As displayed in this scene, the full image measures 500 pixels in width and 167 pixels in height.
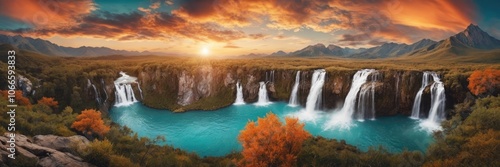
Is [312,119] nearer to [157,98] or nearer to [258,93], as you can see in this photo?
[258,93]

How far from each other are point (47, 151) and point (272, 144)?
20.9 meters

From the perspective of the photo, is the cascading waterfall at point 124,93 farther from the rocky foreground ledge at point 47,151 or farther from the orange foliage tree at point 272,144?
the orange foliage tree at point 272,144

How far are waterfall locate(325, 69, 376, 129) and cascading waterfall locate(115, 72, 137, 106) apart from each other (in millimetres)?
59583

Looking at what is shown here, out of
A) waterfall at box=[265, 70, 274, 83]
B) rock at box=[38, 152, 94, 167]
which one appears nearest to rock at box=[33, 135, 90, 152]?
rock at box=[38, 152, 94, 167]

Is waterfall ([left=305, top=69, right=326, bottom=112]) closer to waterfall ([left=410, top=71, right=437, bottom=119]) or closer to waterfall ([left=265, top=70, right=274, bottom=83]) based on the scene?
waterfall ([left=265, top=70, right=274, bottom=83])

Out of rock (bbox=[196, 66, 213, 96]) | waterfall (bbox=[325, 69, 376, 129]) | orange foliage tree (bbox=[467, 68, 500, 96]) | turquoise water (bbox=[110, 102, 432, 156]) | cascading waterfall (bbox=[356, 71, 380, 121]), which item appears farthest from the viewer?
rock (bbox=[196, 66, 213, 96])

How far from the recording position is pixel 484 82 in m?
47.8

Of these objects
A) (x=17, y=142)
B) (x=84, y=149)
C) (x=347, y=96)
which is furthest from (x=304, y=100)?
(x=17, y=142)

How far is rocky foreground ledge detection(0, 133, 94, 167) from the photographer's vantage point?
17875mm

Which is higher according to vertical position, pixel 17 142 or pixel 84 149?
pixel 17 142

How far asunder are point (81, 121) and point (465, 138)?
4982cm

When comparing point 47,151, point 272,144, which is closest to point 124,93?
point 47,151

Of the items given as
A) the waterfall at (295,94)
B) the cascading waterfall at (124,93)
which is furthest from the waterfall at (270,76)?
the cascading waterfall at (124,93)

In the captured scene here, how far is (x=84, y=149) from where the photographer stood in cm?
2320
